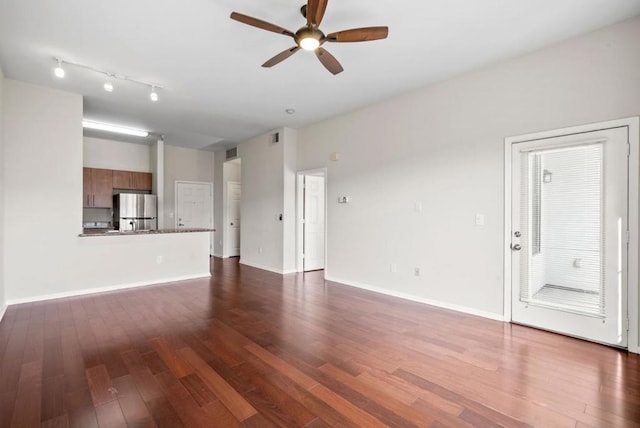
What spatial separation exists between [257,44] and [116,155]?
5837 millimetres

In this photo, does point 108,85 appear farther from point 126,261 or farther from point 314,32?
point 314,32

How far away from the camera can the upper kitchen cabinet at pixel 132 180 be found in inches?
276

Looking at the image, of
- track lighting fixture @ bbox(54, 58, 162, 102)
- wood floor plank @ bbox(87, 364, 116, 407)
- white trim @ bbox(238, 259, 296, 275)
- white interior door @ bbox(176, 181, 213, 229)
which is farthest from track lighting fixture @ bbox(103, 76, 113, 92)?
white interior door @ bbox(176, 181, 213, 229)

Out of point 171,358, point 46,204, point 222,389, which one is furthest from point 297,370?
point 46,204

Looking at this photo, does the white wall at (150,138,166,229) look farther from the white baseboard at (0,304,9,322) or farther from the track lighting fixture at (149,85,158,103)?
the white baseboard at (0,304,9,322)

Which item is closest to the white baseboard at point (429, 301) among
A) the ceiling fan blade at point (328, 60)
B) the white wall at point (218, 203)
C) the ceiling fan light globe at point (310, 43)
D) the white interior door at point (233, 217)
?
the ceiling fan blade at point (328, 60)

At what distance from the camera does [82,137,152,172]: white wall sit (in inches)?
269

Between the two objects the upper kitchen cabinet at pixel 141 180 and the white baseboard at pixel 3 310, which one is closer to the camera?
the white baseboard at pixel 3 310

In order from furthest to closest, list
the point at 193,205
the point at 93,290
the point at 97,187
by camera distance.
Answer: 1. the point at 193,205
2. the point at 97,187
3. the point at 93,290

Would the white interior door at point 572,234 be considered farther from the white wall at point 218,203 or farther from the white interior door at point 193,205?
the white interior door at point 193,205

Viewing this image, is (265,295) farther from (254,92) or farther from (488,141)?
Answer: (488,141)

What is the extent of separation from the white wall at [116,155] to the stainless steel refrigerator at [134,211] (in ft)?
2.77

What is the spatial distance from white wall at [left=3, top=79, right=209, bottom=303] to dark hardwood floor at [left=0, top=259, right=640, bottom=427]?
0.52 metres

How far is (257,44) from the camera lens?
3109 mm
